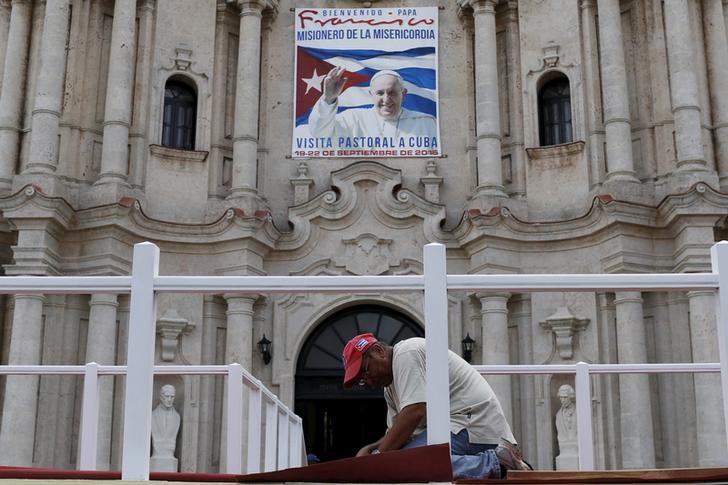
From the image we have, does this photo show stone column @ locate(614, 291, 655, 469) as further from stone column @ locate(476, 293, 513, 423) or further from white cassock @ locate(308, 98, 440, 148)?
white cassock @ locate(308, 98, 440, 148)

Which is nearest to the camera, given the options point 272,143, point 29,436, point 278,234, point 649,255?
point 29,436

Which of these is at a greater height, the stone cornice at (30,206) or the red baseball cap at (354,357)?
the stone cornice at (30,206)

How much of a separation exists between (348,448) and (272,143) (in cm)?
544

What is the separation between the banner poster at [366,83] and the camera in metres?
17.6

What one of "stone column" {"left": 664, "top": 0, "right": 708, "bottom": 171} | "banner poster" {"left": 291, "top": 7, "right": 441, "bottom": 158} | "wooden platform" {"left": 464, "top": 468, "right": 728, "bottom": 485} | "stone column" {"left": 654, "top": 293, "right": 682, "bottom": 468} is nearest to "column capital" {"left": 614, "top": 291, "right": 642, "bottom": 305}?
"stone column" {"left": 654, "top": 293, "right": 682, "bottom": 468}

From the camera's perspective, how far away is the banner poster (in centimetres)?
1761

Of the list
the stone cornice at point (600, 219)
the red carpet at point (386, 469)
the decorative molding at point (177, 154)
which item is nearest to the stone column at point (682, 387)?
the stone cornice at point (600, 219)

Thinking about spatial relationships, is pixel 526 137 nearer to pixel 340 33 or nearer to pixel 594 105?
pixel 594 105

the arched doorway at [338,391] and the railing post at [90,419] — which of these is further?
the arched doorway at [338,391]

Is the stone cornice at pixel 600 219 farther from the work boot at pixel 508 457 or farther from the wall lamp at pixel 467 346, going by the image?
the work boot at pixel 508 457

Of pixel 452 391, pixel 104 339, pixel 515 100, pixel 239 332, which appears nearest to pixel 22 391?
pixel 104 339

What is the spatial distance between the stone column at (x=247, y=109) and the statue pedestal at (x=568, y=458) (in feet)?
20.3

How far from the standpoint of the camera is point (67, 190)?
16.1 metres

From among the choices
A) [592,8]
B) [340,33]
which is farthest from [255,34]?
[592,8]
